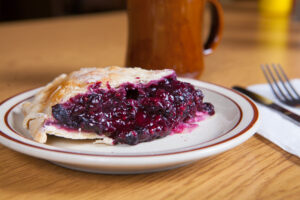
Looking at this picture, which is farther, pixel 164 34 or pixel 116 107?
pixel 164 34

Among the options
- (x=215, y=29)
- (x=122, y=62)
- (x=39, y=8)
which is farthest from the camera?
(x=39, y=8)

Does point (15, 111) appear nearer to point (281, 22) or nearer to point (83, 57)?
point (83, 57)

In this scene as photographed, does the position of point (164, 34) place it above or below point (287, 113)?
above

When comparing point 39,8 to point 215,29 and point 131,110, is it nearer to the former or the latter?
point 215,29

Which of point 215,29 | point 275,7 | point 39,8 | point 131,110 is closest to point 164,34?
point 215,29

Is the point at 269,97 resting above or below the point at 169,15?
below

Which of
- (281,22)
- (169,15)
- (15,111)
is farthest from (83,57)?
(281,22)
